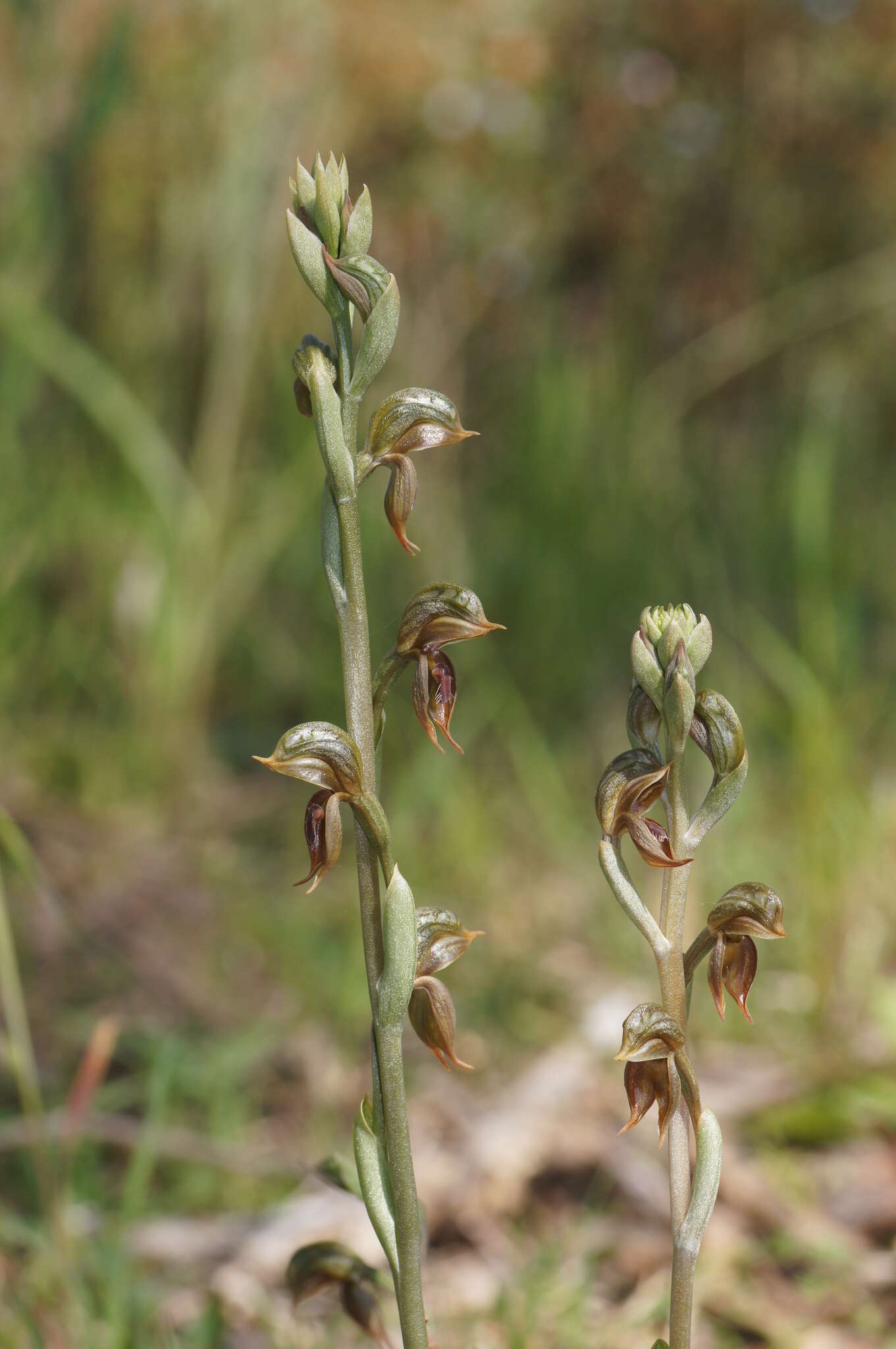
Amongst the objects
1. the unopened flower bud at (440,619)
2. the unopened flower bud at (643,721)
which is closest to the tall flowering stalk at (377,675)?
the unopened flower bud at (440,619)

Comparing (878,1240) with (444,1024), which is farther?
(878,1240)

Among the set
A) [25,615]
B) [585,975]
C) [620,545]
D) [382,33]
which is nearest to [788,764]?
[585,975]

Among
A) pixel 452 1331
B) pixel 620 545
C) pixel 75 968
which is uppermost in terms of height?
pixel 620 545

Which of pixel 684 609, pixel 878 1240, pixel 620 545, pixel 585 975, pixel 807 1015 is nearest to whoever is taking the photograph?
pixel 684 609

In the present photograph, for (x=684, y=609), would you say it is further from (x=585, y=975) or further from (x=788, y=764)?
(x=788, y=764)

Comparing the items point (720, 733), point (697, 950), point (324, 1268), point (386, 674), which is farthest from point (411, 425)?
point (324, 1268)

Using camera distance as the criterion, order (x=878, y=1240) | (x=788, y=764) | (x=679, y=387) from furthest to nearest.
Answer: (x=679, y=387) → (x=788, y=764) → (x=878, y=1240)

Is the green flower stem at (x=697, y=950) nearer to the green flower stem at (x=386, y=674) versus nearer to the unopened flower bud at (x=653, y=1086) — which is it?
the unopened flower bud at (x=653, y=1086)

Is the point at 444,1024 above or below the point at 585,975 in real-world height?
below
